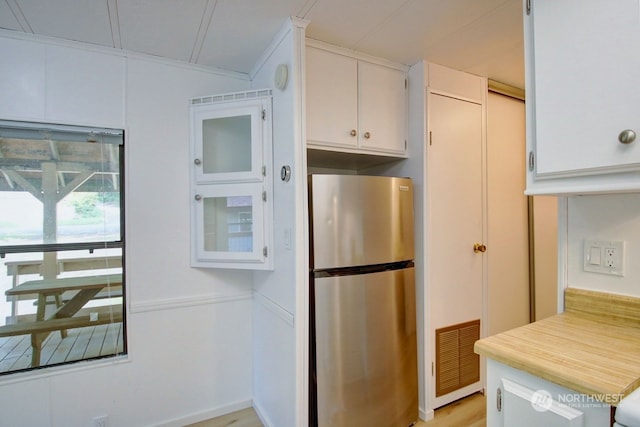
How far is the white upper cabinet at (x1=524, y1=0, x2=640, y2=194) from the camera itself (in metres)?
0.86

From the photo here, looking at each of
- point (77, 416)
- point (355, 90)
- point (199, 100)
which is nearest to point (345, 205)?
point (355, 90)

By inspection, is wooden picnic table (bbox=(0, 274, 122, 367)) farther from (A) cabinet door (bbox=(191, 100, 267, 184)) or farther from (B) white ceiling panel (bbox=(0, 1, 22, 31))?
(B) white ceiling panel (bbox=(0, 1, 22, 31))

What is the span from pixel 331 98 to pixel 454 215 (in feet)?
3.74

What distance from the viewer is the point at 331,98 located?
1.80m

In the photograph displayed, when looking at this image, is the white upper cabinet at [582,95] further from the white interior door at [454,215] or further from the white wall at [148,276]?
the white wall at [148,276]

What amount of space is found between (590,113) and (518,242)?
179cm

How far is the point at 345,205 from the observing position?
1.66m

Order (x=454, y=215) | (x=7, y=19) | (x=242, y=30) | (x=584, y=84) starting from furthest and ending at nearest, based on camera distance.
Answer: (x=454, y=215) → (x=242, y=30) → (x=7, y=19) → (x=584, y=84)

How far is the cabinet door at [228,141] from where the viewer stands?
6.01 feet

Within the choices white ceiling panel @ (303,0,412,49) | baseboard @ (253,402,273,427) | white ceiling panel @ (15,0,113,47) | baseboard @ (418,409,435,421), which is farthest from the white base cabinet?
white ceiling panel @ (15,0,113,47)

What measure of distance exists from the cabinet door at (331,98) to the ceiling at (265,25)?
111 mm

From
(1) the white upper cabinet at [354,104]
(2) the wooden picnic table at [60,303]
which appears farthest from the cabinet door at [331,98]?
(2) the wooden picnic table at [60,303]

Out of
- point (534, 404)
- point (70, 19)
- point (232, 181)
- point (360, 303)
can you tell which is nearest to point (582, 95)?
point (534, 404)

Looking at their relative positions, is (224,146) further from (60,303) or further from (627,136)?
(627,136)
